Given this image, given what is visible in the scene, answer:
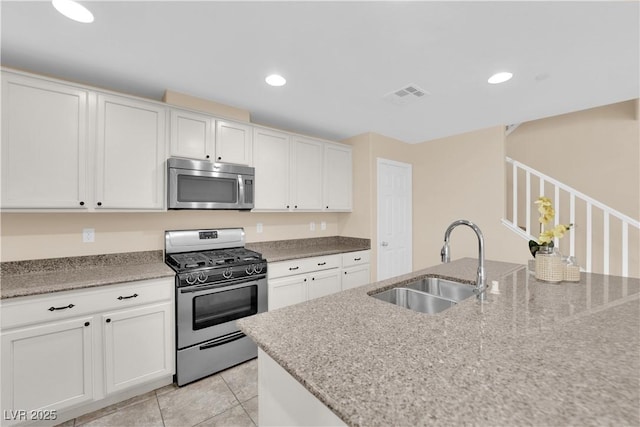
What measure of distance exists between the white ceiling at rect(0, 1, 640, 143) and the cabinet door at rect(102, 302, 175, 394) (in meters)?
1.83

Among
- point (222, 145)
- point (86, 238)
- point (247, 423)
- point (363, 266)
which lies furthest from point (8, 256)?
point (363, 266)

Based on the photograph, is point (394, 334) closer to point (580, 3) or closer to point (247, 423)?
point (247, 423)

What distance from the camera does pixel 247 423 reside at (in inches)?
71.4

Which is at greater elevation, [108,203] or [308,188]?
[308,188]

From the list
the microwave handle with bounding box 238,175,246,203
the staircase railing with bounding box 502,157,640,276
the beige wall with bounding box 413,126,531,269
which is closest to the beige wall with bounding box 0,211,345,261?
the microwave handle with bounding box 238,175,246,203

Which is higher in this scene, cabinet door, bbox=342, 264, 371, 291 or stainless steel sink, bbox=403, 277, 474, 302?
stainless steel sink, bbox=403, 277, 474, 302

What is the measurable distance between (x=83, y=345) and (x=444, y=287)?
95.0 inches

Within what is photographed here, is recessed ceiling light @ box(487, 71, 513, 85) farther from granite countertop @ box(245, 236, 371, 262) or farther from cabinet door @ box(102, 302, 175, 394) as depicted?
cabinet door @ box(102, 302, 175, 394)

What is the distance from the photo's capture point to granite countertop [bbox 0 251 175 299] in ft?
5.62

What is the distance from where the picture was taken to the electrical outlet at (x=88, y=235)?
226cm

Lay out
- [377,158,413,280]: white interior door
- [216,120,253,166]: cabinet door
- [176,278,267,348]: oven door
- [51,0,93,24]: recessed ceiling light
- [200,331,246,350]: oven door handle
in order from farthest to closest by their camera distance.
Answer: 1. [377,158,413,280]: white interior door
2. [216,120,253,166]: cabinet door
3. [200,331,246,350]: oven door handle
4. [176,278,267,348]: oven door
5. [51,0,93,24]: recessed ceiling light

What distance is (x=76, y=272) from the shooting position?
2117 millimetres

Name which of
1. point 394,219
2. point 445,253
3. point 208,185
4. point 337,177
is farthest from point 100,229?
point 394,219

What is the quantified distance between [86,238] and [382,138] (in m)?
3.47
